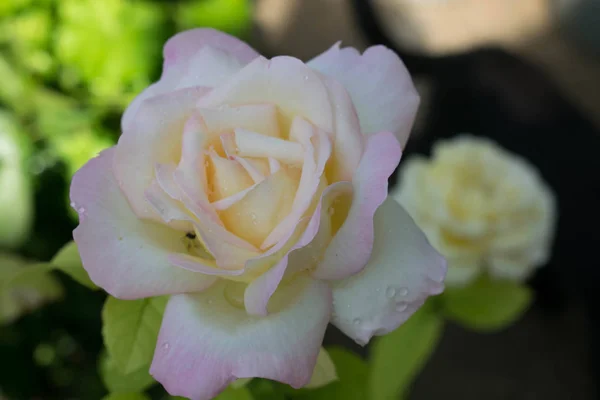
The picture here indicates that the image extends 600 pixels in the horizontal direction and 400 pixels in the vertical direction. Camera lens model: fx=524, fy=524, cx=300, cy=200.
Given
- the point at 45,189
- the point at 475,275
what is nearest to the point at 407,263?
the point at 475,275

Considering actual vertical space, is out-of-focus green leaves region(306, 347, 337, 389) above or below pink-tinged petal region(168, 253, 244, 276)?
below

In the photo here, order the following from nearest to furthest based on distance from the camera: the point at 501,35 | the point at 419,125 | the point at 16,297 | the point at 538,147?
the point at 16,297 < the point at 538,147 < the point at 419,125 < the point at 501,35

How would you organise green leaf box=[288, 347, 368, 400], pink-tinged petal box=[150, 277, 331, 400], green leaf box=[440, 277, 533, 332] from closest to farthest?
pink-tinged petal box=[150, 277, 331, 400] < green leaf box=[288, 347, 368, 400] < green leaf box=[440, 277, 533, 332]

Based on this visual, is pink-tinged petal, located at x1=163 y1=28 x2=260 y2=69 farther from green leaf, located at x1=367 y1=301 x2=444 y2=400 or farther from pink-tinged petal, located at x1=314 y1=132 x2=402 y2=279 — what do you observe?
green leaf, located at x1=367 y1=301 x2=444 y2=400

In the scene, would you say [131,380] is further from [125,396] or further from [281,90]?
[281,90]

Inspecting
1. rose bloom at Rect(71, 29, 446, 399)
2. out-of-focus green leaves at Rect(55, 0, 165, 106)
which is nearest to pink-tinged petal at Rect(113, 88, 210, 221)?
rose bloom at Rect(71, 29, 446, 399)

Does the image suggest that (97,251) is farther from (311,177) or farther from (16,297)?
(16,297)

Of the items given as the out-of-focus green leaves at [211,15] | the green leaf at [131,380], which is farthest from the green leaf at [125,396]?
the out-of-focus green leaves at [211,15]
